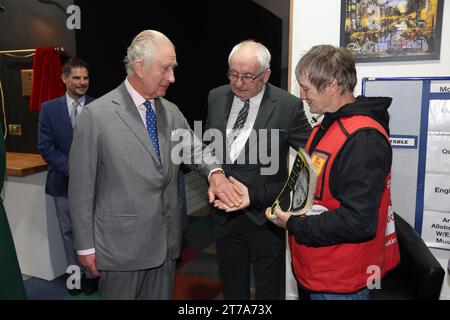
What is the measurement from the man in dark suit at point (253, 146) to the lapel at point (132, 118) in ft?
1.99

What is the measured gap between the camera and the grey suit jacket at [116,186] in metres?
1.77

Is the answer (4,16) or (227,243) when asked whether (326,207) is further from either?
(4,16)

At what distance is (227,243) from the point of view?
2393mm

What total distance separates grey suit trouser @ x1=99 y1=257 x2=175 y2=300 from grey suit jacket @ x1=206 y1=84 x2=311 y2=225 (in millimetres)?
480

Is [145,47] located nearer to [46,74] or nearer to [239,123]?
[239,123]

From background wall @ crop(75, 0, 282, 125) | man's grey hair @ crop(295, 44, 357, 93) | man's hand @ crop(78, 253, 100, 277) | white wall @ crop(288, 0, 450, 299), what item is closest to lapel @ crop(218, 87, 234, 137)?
white wall @ crop(288, 0, 450, 299)

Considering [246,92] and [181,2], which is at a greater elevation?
[181,2]

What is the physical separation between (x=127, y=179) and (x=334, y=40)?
5.25 ft

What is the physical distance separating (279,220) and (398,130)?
1.28 meters

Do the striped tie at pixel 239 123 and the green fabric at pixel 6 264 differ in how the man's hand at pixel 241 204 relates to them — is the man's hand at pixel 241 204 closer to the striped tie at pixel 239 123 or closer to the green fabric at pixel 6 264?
the striped tie at pixel 239 123

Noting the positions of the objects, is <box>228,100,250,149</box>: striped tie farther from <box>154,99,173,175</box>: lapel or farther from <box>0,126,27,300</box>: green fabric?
<box>0,126,27,300</box>: green fabric

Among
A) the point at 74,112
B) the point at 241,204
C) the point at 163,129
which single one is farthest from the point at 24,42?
the point at 241,204

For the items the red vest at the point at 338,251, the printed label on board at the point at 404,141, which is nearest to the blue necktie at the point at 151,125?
the red vest at the point at 338,251
